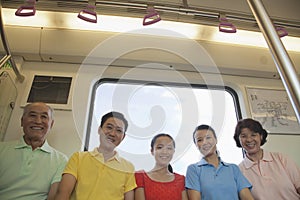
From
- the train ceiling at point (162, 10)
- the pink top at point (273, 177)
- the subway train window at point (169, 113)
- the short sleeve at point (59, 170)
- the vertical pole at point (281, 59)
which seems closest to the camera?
the vertical pole at point (281, 59)

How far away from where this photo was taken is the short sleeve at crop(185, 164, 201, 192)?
122 cm

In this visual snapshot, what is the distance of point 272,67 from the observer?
2.05m

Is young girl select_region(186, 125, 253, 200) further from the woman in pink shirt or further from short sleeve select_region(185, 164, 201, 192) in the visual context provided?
the woman in pink shirt

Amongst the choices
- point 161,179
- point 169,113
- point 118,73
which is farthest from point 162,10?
point 161,179

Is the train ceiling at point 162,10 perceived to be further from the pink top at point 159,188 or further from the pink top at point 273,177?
the pink top at point 159,188

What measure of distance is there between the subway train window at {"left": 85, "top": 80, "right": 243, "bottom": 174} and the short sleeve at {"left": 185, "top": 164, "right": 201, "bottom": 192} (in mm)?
227

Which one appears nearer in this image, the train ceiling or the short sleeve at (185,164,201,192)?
the short sleeve at (185,164,201,192)

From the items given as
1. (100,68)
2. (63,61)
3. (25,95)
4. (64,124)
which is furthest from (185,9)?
(25,95)

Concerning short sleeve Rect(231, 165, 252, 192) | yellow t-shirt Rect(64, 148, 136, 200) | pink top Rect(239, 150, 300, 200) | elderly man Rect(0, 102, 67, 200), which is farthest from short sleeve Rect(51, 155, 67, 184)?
pink top Rect(239, 150, 300, 200)

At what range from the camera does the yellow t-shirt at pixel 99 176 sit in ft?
3.64

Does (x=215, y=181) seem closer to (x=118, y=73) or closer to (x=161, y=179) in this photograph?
(x=161, y=179)

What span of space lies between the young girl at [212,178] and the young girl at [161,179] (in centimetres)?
7

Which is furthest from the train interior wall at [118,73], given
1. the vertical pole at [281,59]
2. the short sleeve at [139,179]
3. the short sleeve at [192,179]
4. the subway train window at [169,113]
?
the vertical pole at [281,59]

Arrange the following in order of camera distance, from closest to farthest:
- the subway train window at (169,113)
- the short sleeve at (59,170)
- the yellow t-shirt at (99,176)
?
1. the yellow t-shirt at (99,176)
2. the short sleeve at (59,170)
3. the subway train window at (169,113)
